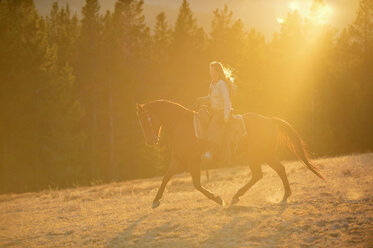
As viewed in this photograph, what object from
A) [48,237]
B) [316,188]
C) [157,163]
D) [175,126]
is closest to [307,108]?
[157,163]

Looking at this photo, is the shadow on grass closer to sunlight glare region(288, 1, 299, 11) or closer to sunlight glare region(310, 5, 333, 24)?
sunlight glare region(288, 1, 299, 11)

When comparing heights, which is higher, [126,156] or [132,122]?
[132,122]

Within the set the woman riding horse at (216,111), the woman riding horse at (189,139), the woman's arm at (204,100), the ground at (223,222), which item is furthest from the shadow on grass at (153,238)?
the woman's arm at (204,100)

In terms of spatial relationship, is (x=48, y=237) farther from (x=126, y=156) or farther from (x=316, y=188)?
(x=126, y=156)

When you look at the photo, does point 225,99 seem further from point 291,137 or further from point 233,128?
point 291,137

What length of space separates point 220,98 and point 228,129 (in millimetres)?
780

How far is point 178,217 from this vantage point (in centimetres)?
840

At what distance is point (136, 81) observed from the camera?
4056cm

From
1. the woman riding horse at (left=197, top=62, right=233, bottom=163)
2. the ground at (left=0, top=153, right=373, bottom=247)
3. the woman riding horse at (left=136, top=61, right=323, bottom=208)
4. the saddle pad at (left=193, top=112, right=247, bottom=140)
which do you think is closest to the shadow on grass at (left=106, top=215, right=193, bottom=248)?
the ground at (left=0, top=153, right=373, bottom=247)

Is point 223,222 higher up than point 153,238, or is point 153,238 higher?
point 223,222

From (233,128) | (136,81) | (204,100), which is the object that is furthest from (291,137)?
(136,81)

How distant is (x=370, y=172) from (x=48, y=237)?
1018 cm

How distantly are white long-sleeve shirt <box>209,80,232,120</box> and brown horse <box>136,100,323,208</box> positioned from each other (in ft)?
2.30

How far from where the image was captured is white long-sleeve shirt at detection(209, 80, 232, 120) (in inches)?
348
